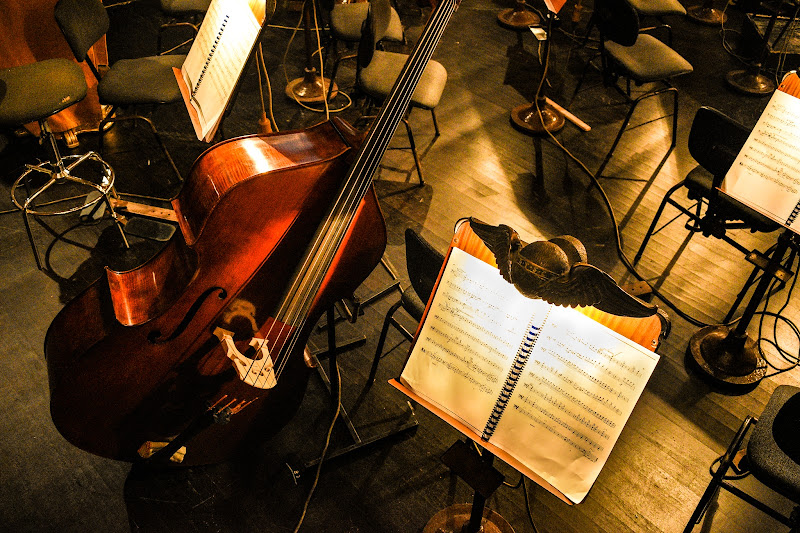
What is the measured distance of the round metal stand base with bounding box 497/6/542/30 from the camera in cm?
516

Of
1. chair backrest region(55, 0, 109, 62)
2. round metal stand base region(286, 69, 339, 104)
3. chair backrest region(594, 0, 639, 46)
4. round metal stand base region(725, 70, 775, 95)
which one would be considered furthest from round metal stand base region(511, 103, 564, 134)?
chair backrest region(55, 0, 109, 62)

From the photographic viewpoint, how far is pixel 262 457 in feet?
7.64

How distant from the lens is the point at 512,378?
1.34 meters

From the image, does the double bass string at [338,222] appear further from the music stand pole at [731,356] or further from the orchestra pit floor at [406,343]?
the music stand pole at [731,356]

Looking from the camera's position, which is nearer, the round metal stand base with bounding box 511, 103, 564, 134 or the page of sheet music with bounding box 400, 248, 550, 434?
the page of sheet music with bounding box 400, 248, 550, 434

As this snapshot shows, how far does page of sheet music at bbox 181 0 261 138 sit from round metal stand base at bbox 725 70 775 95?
405 cm

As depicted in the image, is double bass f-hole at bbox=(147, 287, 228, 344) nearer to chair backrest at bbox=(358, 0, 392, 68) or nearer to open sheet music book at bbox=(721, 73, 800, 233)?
chair backrest at bbox=(358, 0, 392, 68)

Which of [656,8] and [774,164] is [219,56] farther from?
[656,8]

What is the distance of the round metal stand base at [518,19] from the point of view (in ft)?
16.9

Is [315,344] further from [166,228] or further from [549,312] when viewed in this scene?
[549,312]

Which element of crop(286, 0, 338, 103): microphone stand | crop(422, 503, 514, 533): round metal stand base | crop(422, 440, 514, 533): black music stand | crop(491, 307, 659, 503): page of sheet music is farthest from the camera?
crop(286, 0, 338, 103): microphone stand

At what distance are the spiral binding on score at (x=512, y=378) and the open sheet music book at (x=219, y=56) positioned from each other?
4.37 ft

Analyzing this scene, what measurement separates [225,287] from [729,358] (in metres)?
2.33

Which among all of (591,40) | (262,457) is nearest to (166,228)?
(262,457)
